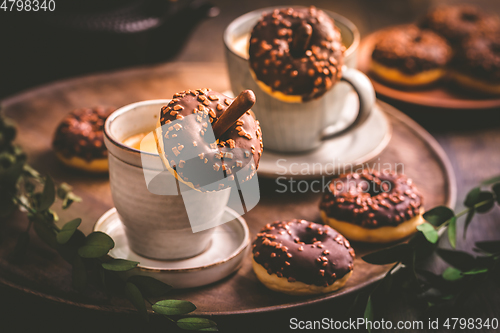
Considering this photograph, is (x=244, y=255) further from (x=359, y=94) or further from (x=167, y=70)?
(x=167, y=70)

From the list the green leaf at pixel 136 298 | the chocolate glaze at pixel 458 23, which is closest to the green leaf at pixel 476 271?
the green leaf at pixel 136 298

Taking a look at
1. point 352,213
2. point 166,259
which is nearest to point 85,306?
point 166,259

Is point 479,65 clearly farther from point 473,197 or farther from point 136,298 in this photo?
point 136,298

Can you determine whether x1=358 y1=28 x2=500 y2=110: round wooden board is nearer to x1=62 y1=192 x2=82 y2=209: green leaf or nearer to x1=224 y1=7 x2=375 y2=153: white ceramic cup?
x1=224 y1=7 x2=375 y2=153: white ceramic cup

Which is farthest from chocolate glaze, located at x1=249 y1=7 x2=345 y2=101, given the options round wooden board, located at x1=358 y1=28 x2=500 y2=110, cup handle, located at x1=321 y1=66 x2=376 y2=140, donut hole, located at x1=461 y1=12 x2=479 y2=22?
donut hole, located at x1=461 y1=12 x2=479 y2=22

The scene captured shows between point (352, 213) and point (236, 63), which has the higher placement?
point (236, 63)

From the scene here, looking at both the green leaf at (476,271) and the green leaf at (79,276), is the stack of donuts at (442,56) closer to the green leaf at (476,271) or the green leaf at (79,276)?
the green leaf at (476,271)

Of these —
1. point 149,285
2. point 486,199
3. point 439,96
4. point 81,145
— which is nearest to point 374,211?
point 486,199
